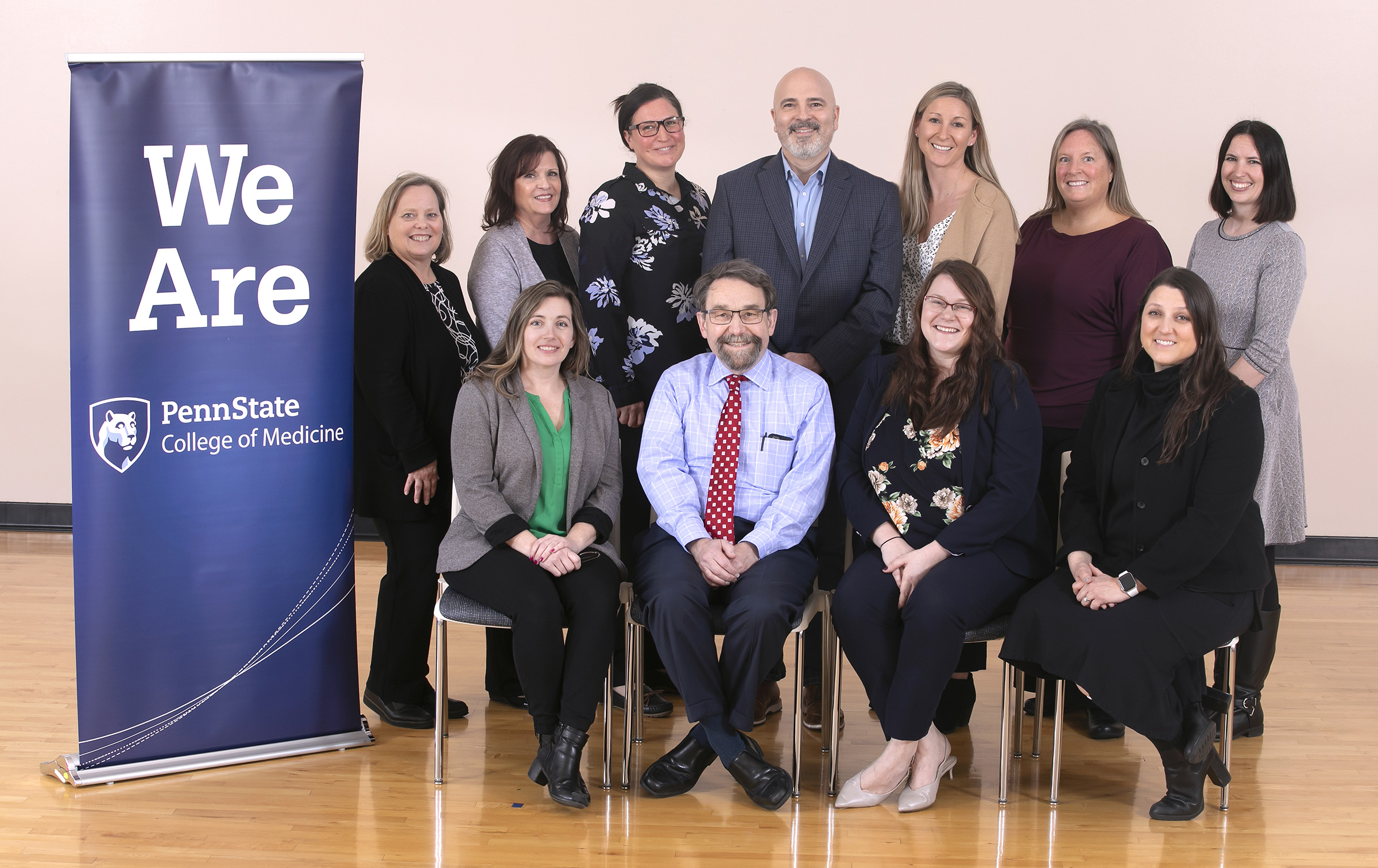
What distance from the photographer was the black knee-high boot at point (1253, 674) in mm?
3389

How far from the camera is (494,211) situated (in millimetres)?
3479

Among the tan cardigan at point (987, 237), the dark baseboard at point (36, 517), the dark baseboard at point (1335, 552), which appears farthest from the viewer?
the dark baseboard at point (36, 517)

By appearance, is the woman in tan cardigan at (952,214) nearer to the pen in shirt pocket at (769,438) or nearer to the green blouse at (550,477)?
the pen in shirt pocket at (769,438)

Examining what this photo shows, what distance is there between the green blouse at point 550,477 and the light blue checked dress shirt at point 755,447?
22 cm

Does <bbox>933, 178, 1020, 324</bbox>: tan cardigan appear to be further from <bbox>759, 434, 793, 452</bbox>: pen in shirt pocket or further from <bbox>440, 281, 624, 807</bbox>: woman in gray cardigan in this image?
<bbox>440, 281, 624, 807</bbox>: woman in gray cardigan

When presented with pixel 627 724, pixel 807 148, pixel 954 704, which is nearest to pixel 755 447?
pixel 627 724

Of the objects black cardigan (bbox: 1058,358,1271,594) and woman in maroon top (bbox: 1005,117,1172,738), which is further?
woman in maroon top (bbox: 1005,117,1172,738)

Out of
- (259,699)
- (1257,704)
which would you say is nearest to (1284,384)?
(1257,704)

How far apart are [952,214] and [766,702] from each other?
1.62 meters

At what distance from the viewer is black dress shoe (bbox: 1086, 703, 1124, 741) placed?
3.38 metres

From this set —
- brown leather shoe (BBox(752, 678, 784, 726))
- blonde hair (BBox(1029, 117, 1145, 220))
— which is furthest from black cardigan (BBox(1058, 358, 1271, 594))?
brown leather shoe (BBox(752, 678, 784, 726))

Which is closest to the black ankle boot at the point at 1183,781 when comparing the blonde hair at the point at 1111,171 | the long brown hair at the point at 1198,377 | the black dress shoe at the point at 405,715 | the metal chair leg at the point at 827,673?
the long brown hair at the point at 1198,377

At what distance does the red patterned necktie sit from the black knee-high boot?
5.53 ft

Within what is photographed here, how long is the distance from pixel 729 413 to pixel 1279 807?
1.79 metres
